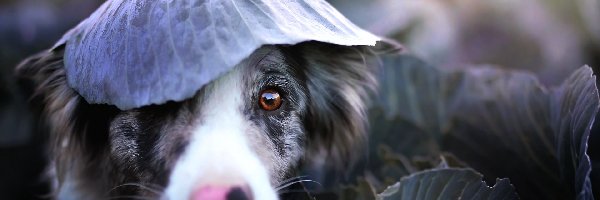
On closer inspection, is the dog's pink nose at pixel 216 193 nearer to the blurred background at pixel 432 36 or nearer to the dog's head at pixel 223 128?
the dog's head at pixel 223 128

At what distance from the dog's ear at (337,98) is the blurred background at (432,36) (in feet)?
1.46

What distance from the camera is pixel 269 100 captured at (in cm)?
107

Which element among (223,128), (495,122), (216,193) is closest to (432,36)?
(495,122)

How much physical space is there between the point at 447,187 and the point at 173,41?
0.41 meters

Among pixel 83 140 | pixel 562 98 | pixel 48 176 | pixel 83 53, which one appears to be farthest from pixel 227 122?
pixel 48 176

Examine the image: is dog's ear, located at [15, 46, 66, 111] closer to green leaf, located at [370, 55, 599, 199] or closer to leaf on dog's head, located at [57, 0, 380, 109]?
leaf on dog's head, located at [57, 0, 380, 109]

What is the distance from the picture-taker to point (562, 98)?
114 cm

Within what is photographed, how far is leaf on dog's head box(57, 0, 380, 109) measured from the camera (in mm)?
853

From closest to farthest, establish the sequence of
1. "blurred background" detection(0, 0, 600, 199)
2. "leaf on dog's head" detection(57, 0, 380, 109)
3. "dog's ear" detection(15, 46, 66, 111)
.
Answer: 1. "leaf on dog's head" detection(57, 0, 380, 109)
2. "dog's ear" detection(15, 46, 66, 111)
3. "blurred background" detection(0, 0, 600, 199)

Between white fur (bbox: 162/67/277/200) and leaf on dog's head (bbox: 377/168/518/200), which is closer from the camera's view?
white fur (bbox: 162/67/277/200)

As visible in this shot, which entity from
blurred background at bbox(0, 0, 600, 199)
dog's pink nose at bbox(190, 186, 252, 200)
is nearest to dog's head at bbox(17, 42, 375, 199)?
dog's pink nose at bbox(190, 186, 252, 200)

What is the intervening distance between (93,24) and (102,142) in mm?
263

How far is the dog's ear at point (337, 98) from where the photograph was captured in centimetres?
122

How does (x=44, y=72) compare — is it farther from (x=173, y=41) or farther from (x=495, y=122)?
(x=495, y=122)
